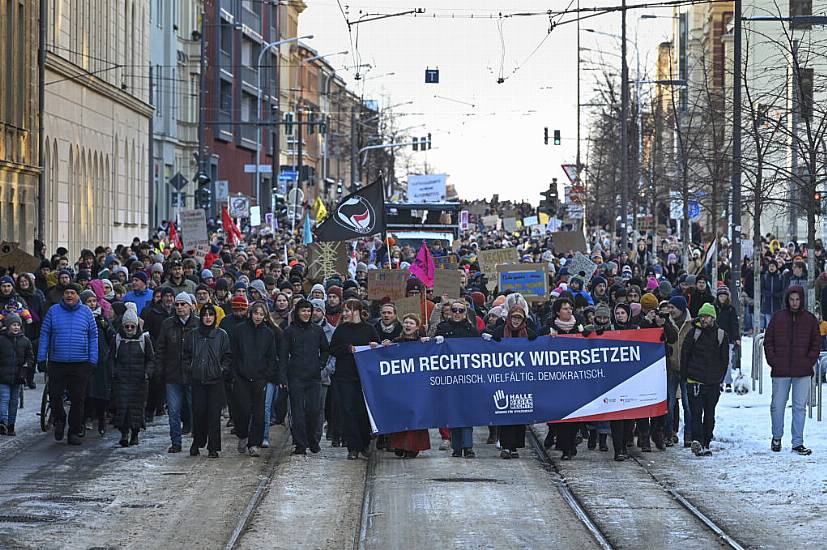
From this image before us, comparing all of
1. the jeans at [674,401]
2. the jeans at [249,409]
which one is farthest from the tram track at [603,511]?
the jeans at [249,409]

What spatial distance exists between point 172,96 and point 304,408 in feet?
174

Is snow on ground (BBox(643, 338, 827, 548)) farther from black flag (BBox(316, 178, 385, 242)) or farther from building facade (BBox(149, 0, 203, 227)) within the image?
building facade (BBox(149, 0, 203, 227))

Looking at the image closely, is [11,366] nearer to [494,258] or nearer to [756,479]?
[756,479]

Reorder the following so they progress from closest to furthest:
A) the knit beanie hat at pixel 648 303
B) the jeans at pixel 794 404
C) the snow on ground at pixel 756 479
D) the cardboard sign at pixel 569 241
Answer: the snow on ground at pixel 756 479
the jeans at pixel 794 404
the knit beanie hat at pixel 648 303
the cardboard sign at pixel 569 241

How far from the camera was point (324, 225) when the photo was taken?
87.2 ft

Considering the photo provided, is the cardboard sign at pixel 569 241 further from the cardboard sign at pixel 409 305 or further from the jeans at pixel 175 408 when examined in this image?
the jeans at pixel 175 408

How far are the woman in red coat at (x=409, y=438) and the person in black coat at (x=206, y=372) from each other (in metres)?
1.66

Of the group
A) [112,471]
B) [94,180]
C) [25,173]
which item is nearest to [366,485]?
[112,471]

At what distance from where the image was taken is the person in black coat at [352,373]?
663 inches

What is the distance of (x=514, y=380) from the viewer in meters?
17.1

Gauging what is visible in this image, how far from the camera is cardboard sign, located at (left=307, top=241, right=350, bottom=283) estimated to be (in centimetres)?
2781

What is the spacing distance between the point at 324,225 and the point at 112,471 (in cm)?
1143

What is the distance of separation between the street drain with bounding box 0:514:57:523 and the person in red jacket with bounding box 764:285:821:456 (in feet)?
24.8

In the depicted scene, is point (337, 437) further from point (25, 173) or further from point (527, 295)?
point (25, 173)
